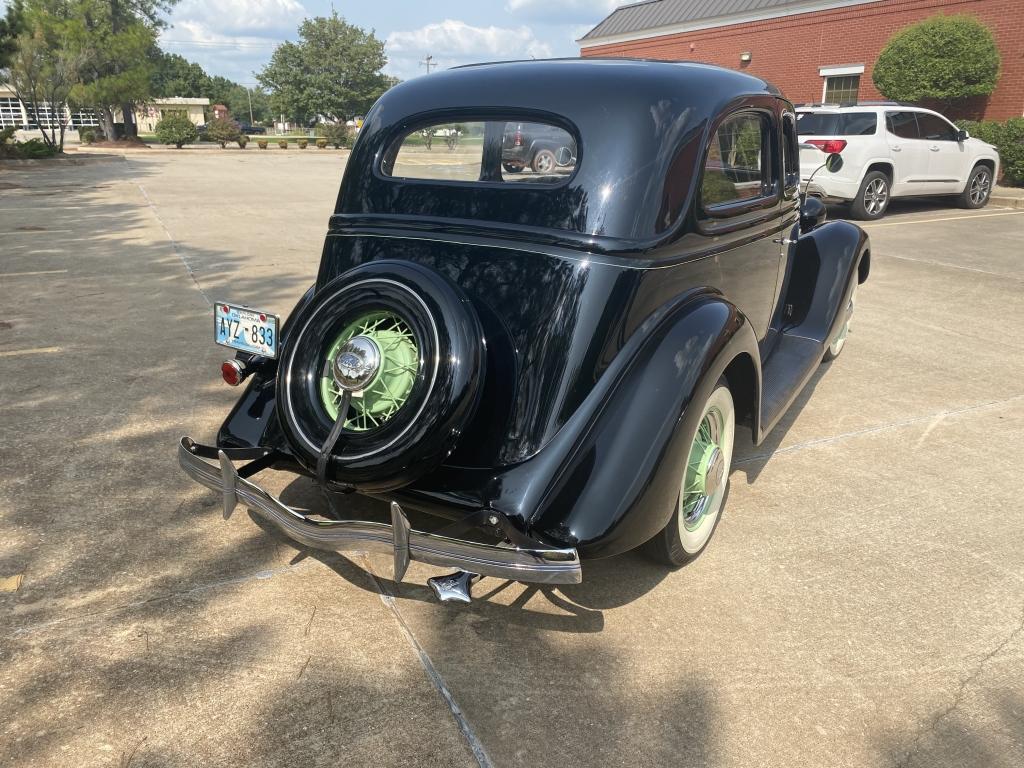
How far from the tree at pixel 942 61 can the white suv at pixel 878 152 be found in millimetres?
5651

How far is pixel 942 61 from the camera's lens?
56.3 ft

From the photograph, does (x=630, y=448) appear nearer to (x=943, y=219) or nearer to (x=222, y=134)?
(x=943, y=219)

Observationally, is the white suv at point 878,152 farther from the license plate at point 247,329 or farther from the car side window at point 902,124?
the license plate at point 247,329

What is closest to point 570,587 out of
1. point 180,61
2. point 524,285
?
point 524,285

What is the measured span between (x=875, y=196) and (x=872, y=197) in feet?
0.21

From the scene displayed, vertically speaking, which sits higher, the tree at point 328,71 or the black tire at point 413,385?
the tree at point 328,71

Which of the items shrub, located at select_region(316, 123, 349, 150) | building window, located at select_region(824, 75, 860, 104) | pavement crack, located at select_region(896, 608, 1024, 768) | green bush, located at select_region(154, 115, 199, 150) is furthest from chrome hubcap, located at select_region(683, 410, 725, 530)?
shrub, located at select_region(316, 123, 349, 150)

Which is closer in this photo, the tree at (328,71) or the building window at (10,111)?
the tree at (328,71)

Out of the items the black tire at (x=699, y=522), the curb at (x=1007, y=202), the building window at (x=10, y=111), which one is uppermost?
the building window at (x=10, y=111)

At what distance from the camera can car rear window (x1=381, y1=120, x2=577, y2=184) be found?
304cm

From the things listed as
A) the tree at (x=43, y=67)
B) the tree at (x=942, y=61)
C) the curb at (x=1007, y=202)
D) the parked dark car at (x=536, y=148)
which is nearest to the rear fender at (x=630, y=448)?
the parked dark car at (x=536, y=148)

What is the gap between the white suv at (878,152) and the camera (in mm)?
11242

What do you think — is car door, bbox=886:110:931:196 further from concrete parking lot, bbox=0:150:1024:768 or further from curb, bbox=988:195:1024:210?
concrete parking lot, bbox=0:150:1024:768

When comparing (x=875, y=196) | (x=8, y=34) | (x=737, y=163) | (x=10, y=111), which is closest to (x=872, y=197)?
(x=875, y=196)
